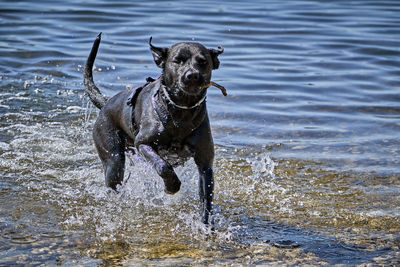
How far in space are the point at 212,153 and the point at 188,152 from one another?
0.19 m

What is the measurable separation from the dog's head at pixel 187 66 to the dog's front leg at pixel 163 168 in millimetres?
504

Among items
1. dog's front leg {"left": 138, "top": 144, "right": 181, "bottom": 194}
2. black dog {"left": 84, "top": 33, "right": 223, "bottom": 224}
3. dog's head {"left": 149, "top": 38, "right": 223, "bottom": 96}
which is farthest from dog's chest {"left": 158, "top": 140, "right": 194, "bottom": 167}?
dog's head {"left": 149, "top": 38, "right": 223, "bottom": 96}

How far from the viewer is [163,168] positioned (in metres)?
4.58

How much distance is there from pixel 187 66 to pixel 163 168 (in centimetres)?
77

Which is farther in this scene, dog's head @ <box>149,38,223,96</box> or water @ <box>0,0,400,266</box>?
water @ <box>0,0,400,266</box>

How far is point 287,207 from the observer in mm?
5547

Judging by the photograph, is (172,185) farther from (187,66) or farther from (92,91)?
(92,91)

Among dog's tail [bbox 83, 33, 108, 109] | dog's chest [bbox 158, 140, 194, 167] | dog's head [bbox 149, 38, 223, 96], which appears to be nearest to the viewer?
dog's head [bbox 149, 38, 223, 96]

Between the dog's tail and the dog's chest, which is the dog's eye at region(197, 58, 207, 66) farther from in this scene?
the dog's tail

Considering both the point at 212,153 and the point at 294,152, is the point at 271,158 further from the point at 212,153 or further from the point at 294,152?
the point at 212,153

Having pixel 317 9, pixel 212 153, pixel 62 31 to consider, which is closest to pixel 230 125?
pixel 212 153

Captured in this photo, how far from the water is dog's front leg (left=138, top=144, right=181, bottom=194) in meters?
0.43

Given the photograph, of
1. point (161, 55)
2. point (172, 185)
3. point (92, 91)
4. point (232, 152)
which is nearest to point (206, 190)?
point (172, 185)

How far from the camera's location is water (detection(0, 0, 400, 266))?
15.3 feet
